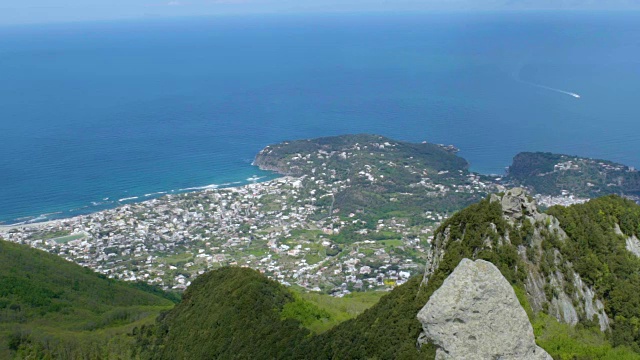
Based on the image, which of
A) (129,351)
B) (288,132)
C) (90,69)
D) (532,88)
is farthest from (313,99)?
(129,351)

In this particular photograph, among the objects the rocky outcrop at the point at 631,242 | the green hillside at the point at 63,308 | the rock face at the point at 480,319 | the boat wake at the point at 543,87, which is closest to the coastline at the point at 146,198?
the green hillside at the point at 63,308

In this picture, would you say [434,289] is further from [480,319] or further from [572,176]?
[572,176]

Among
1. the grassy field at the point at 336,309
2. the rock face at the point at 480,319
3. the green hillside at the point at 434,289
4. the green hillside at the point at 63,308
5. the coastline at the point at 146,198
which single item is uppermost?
the rock face at the point at 480,319

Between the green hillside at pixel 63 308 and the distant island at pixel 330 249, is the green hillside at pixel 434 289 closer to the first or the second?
the distant island at pixel 330 249

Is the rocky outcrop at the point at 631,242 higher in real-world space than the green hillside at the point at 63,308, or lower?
higher

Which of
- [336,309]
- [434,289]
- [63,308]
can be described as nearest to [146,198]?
[63,308]

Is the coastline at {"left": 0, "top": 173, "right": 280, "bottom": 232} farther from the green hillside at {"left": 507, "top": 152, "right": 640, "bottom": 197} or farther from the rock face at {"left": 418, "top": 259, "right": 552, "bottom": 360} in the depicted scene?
the rock face at {"left": 418, "top": 259, "right": 552, "bottom": 360}

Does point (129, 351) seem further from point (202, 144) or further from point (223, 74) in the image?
point (223, 74)
